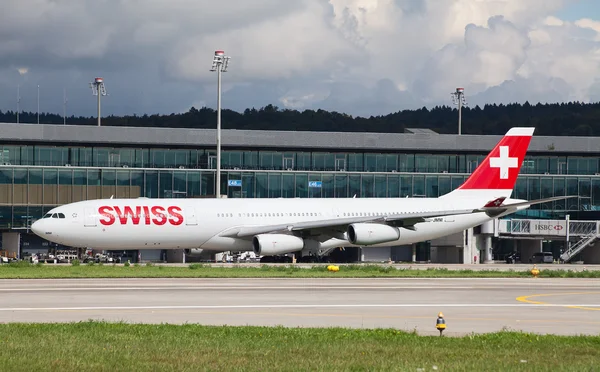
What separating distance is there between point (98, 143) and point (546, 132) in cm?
10650

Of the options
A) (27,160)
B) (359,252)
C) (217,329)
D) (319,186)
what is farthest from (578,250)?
(217,329)

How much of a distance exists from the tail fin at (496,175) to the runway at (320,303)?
89.7ft

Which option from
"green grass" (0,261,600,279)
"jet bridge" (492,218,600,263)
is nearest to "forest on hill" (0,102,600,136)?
"jet bridge" (492,218,600,263)

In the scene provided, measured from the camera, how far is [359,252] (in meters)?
82.8

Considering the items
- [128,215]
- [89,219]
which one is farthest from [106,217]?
[128,215]

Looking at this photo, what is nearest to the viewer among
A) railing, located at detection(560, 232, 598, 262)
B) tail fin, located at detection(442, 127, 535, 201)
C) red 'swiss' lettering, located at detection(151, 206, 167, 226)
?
red 'swiss' lettering, located at detection(151, 206, 167, 226)

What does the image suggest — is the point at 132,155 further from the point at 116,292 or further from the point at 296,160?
the point at 116,292

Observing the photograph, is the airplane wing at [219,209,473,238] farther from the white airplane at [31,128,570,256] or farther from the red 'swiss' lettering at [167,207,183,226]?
the red 'swiss' lettering at [167,207,183,226]

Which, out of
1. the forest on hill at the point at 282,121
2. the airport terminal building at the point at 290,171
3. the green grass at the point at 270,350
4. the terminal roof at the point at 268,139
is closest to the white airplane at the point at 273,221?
the airport terminal building at the point at 290,171

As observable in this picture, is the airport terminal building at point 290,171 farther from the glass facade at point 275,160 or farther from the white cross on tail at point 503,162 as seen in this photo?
the white cross on tail at point 503,162

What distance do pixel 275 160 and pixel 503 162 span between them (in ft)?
95.0

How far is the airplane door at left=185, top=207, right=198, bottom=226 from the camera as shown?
2334 inches

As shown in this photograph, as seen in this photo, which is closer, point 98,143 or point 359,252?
point 359,252

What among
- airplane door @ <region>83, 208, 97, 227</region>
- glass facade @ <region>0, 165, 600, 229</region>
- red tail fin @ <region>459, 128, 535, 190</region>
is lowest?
airplane door @ <region>83, 208, 97, 227</region>
